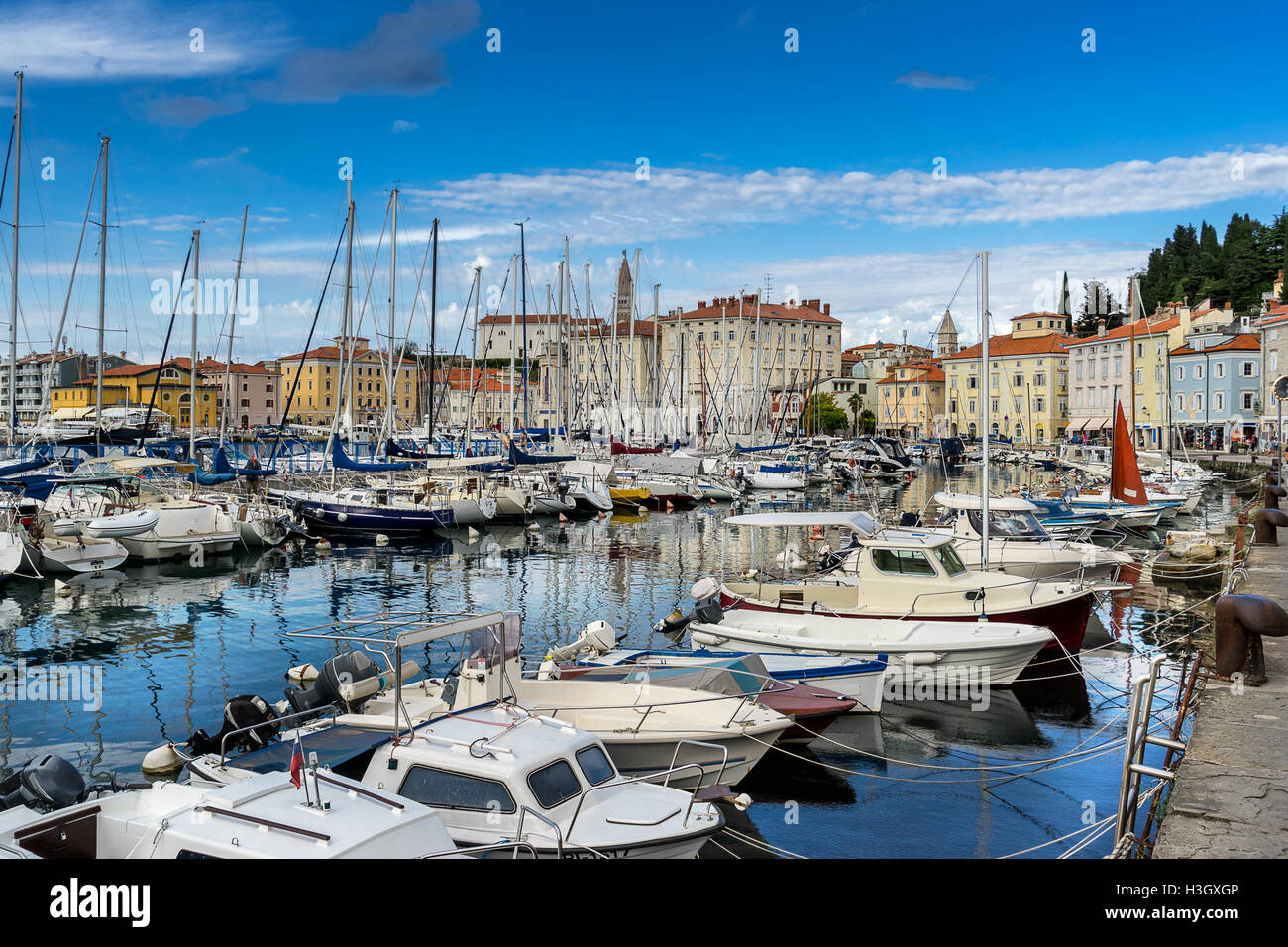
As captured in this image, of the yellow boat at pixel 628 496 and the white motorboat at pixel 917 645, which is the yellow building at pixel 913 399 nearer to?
the yellow boat at pixel 628 496

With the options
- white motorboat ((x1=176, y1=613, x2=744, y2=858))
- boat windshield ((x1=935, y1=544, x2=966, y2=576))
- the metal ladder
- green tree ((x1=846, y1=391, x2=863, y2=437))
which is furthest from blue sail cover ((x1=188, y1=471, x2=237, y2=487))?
green tree ((x1=846, y1=391, x2=863, y2=437))

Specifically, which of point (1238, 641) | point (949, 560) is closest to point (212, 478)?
point (949, 560)

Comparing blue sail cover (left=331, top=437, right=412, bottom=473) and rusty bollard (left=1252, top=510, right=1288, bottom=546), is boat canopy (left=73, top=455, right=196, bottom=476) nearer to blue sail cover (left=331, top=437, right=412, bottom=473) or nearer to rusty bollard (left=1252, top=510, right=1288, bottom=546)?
blue sail cover (left=331, top=437, right=412, bottom=473)

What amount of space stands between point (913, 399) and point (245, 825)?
473 ft

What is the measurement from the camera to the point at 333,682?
42.5ft

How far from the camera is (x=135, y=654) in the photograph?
67.3 ft

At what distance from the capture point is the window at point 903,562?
59.3 ft

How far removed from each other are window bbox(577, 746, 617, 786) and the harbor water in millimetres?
1687

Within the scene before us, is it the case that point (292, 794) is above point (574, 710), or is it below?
above

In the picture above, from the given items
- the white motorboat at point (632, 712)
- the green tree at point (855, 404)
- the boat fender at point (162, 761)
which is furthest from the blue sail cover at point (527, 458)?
the green tree at point (855, 404)
